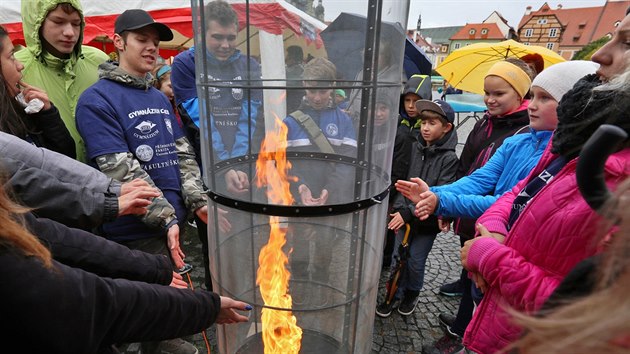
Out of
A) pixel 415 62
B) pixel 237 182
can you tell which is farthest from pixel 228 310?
pixel 415 62

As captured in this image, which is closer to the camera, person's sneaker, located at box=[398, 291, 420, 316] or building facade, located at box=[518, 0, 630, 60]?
person's sneaker, located at box=[398, 291, 420, 316]

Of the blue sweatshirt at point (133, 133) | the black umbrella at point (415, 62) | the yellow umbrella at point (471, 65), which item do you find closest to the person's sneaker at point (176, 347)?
the blue sweatshirt at point (133, 133)

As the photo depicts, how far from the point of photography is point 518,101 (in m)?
2.80

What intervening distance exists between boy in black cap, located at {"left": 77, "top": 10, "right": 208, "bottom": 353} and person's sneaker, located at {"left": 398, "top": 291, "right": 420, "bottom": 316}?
81.7 inches

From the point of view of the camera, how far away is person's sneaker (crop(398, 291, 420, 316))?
3365mm

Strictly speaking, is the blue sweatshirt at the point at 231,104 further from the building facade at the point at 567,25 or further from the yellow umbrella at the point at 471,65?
the building facade at the point at 567,25

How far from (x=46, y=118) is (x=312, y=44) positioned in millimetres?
1648

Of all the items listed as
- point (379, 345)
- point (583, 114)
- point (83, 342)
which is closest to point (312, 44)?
point (583, 114)

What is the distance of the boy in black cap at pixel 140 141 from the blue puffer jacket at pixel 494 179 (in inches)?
63.2

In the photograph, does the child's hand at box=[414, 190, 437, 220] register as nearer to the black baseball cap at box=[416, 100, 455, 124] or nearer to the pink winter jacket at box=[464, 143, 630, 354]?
the pink winter jacket at box=[464, 143, 630, 354]

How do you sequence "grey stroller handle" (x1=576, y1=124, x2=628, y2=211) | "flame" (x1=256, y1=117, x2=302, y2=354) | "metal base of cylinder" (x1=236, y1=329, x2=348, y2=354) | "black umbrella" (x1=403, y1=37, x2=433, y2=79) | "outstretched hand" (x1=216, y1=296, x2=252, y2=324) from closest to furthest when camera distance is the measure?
"grey stroller handle" (x1=576, y1=124, x2=628, y2=211)
"outstretched hand" (x1=216, y1=296, x2=252, y2=324)
"flame" (x1=256, y1=117, x2=302, y2=354)
"metal base of cylinder" (x1=236, y1=329, x2=348, y2=354)
"black umbrella" (x1=403, y1=37, x2=433, y2=79)

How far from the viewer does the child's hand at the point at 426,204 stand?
2182 millimetres

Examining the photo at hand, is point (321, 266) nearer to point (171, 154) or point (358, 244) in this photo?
A: point (358, 244)

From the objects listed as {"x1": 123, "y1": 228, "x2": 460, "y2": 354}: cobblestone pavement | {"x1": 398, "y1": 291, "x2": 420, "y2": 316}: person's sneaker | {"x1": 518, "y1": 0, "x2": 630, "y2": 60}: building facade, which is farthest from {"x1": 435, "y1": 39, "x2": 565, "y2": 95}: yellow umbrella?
{"x1": 518, "y1": 0, "x2": 630, "y2": 60}: building facade
